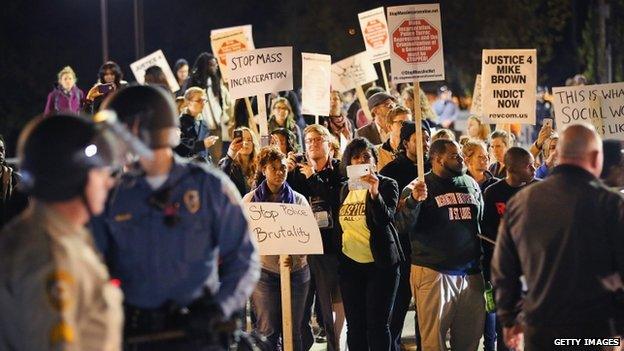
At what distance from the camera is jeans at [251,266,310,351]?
10.8 meters

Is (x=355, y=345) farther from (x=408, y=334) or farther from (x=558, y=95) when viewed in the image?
(x=558, y=95)

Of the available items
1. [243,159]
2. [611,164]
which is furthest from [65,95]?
[611,164]

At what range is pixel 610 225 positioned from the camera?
716cm

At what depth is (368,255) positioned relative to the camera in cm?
1052

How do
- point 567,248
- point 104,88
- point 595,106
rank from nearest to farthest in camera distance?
1. point 567,248
2. point 595,106
3. point 104,88

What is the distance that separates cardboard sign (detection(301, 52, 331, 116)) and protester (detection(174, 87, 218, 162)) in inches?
55.5

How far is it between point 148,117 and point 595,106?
26.7ft

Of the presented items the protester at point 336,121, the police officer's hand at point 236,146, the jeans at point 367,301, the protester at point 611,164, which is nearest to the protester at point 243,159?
the police officer's hand at point 236,146

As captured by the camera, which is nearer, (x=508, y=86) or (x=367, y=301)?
(x=367, y=301)

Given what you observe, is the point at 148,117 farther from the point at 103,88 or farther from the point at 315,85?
the point at 315,85

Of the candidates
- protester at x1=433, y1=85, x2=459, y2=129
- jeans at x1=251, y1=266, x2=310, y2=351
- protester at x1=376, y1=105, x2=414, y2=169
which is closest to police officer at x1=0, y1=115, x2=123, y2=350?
jeans at x1=251, y1=266, x2=310, y2=351

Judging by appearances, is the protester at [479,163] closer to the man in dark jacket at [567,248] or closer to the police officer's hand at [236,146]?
the police officer's hand at [236,146]

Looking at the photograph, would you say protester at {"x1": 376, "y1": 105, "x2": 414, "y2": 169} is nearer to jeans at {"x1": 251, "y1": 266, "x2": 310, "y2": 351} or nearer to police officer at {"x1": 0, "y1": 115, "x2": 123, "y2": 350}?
jeans at {"x1": 251, "y1": 266, "x2": 310, "y2": 351}

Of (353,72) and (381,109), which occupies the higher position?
(353,72)
